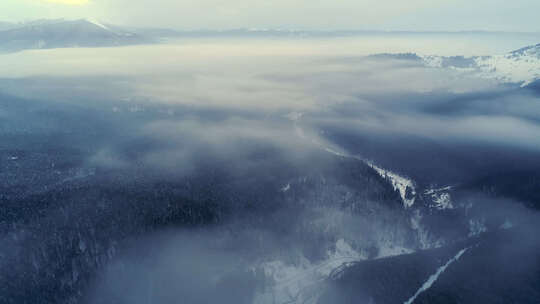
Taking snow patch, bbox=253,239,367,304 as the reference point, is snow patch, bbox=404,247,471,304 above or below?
above

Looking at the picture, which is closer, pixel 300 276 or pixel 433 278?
pixel 433 278

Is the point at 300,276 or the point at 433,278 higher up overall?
the point at 433,278

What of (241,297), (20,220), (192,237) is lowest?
(241,297)

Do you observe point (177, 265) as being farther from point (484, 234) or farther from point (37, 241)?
point (484, 234)

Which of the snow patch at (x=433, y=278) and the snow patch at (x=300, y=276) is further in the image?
the snow patch at (x=300, y=276)

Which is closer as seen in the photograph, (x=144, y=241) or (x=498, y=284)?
(x=498, y=284)

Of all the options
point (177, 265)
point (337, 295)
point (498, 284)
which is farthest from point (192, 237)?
point (498, 284)

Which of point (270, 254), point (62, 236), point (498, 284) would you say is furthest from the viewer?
point (270, 254)

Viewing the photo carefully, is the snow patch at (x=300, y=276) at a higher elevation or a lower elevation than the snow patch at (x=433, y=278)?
lower

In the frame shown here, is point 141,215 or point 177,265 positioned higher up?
point 141,215

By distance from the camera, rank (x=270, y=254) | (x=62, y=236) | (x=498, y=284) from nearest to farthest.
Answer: (x=498, y=284) → (x=62, y=236) → (x=270, y=254)

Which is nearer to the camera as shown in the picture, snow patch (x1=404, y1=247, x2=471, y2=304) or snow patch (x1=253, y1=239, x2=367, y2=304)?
snow patch (x1=404, y1=247, x2=471, y2=304)
